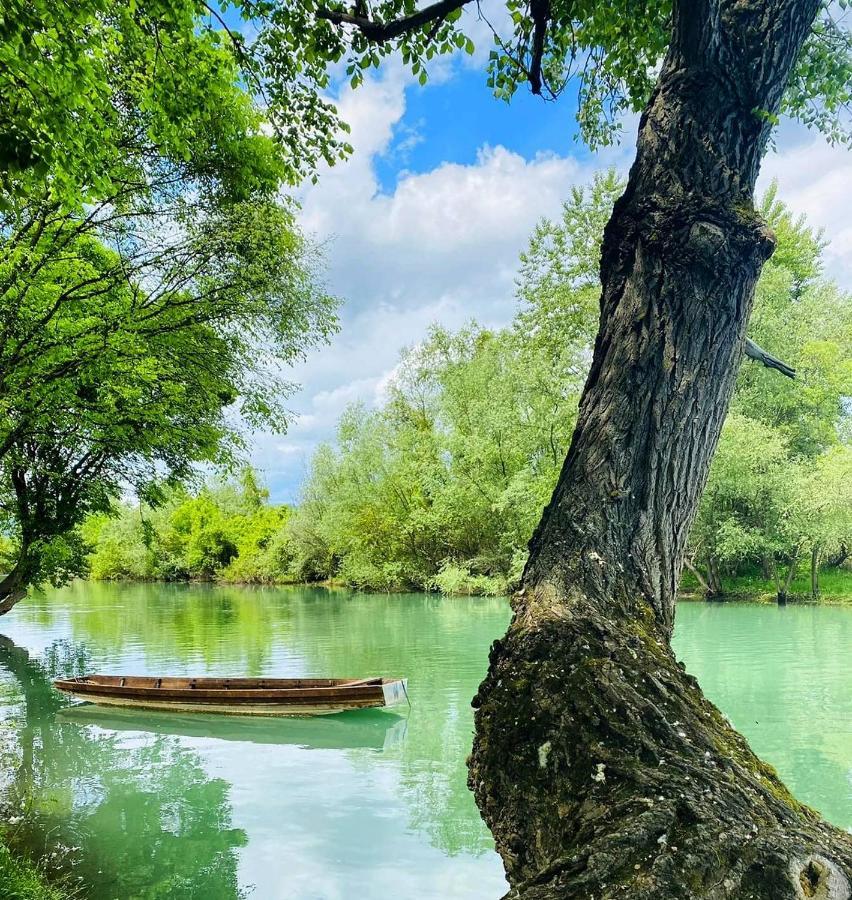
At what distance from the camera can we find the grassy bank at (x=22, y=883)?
424 cm

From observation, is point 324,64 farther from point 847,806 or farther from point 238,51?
point 847,806

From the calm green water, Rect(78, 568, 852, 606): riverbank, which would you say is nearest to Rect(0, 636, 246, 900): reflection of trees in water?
the calm green water

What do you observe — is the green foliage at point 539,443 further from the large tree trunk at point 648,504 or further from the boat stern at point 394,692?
the large tree trunk at point 648,504

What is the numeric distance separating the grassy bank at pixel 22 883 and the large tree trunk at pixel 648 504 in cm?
405

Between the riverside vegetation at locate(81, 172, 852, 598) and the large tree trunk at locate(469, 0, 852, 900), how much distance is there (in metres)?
12.7

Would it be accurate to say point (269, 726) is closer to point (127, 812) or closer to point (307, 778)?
point (307, 778)

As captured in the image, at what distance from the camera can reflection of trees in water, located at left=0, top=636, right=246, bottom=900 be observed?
5.91 m

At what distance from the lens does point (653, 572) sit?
2119mm

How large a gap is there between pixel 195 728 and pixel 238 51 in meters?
10.7

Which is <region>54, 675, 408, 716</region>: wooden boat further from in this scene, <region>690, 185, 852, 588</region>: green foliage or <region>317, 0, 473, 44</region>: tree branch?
<region>690, 185, 852, 588</region>: green foliage

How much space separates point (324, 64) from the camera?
3.77 meters

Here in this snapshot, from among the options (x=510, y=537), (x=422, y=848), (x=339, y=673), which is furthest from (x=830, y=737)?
(x=510, y=537)

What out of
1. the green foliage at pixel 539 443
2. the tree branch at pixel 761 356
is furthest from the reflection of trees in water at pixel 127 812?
the green foliage at pixel 539 443

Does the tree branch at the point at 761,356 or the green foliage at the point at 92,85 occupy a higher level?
the green foliage at the point at 92,85
